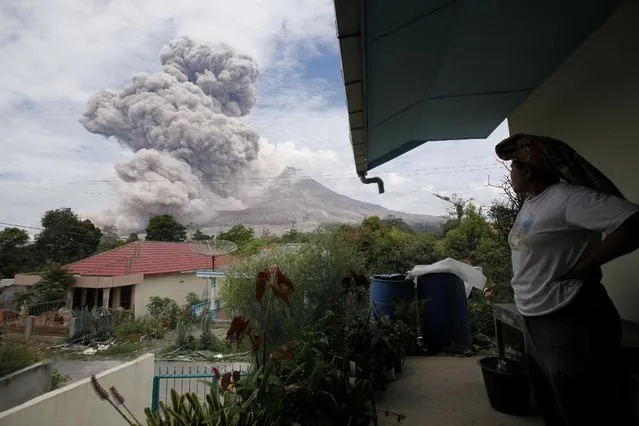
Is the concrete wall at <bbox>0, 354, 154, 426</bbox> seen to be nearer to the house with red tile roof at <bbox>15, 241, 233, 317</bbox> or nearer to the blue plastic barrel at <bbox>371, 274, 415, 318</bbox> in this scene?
the blue plastic barrel at <bbox>371, 274, 415, 318</bbox>

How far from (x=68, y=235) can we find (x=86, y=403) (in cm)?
1784

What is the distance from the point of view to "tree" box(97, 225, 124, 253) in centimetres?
1960

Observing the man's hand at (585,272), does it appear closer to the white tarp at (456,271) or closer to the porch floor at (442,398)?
the porch floor at (442,398)

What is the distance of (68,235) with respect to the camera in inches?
715

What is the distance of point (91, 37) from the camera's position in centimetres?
1806

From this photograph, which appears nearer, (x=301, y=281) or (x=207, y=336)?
(x=301, y=281)

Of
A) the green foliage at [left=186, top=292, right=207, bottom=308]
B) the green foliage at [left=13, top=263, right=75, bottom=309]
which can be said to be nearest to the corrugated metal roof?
the green foliage at [left=186, top=292, right=207, bottom=308]

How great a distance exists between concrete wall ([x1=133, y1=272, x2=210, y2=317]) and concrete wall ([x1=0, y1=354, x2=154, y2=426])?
18.9ft

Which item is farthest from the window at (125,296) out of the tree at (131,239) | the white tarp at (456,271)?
the tree at (131,239)

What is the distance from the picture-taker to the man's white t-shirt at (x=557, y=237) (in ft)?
2.90

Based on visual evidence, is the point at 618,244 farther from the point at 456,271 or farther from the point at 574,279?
the point at 456,271

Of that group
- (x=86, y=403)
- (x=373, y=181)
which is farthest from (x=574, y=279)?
(x=86, y=403)

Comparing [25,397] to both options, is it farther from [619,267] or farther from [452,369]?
[619,267]

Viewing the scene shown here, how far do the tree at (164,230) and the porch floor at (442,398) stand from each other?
2574 cm
